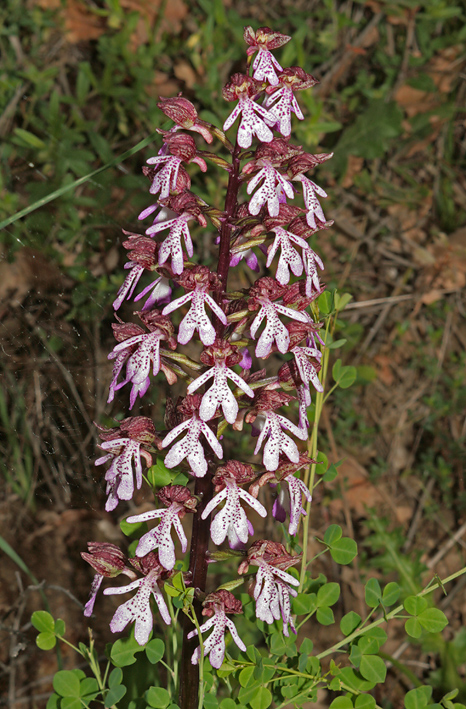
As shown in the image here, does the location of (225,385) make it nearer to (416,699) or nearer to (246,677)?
(246,677)

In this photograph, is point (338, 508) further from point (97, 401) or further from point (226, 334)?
point (226, 334)

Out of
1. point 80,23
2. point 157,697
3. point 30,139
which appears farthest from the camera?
point 80,23

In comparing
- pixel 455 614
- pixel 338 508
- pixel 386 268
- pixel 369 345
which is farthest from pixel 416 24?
pixel 455 614

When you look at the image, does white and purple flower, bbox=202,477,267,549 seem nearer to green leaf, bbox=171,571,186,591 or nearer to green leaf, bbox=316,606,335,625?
green leaf, bbox=171,571,186,591

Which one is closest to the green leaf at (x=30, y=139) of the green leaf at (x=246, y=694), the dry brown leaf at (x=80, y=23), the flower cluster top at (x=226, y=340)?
the dry brown leaf at (x=80, y=23)

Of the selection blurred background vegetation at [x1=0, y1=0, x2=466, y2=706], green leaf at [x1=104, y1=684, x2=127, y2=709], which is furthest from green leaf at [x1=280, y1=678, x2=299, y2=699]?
blurred background vegetation at [x1=0, y1=0, x2=466, y2=706]

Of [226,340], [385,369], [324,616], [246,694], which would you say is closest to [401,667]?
[324,616]

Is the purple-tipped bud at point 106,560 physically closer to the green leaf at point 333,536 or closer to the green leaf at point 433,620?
the green leaf at point 333,536
